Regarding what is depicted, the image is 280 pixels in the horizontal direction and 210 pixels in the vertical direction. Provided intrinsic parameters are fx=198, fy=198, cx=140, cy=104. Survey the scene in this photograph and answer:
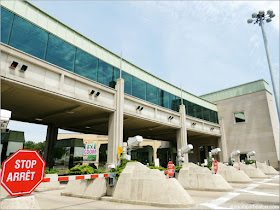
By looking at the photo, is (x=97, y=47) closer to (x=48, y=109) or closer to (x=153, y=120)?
(x=48, y=109)

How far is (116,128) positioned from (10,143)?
9046mm

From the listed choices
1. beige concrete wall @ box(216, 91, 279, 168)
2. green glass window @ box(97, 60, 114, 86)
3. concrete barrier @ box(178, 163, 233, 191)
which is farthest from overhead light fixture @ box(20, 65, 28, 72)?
beige concrete wall @ box(216, 91, 279, 168)

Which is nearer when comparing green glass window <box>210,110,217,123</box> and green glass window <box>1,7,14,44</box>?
green glass window <box>1,7,14,44</box>

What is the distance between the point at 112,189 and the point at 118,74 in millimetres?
13404

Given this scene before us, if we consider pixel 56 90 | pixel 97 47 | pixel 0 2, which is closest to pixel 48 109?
pixel 56 90

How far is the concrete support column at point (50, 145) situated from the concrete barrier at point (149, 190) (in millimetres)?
17244

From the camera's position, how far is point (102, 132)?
107 ft

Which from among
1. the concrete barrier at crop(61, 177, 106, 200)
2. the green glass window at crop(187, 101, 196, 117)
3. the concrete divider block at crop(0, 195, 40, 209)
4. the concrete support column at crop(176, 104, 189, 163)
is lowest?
the concrete barrier at crop(61, 177, 106, 200)

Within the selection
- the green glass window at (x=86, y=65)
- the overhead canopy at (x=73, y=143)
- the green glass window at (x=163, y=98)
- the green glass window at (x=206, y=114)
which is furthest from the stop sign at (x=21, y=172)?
the green glass window at (x=206, y=114)

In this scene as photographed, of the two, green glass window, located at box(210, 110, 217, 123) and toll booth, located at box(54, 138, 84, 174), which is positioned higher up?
green glass window, located at box(210, 110, 217, 123)

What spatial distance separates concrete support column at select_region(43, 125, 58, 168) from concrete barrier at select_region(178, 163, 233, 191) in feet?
53.9

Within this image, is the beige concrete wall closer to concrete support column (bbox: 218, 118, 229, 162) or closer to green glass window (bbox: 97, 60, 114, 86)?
concrete support column (bbox: 218, 118, 229, 162)

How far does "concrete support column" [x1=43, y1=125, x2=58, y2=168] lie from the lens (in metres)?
24.7

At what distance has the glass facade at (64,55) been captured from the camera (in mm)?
13680
